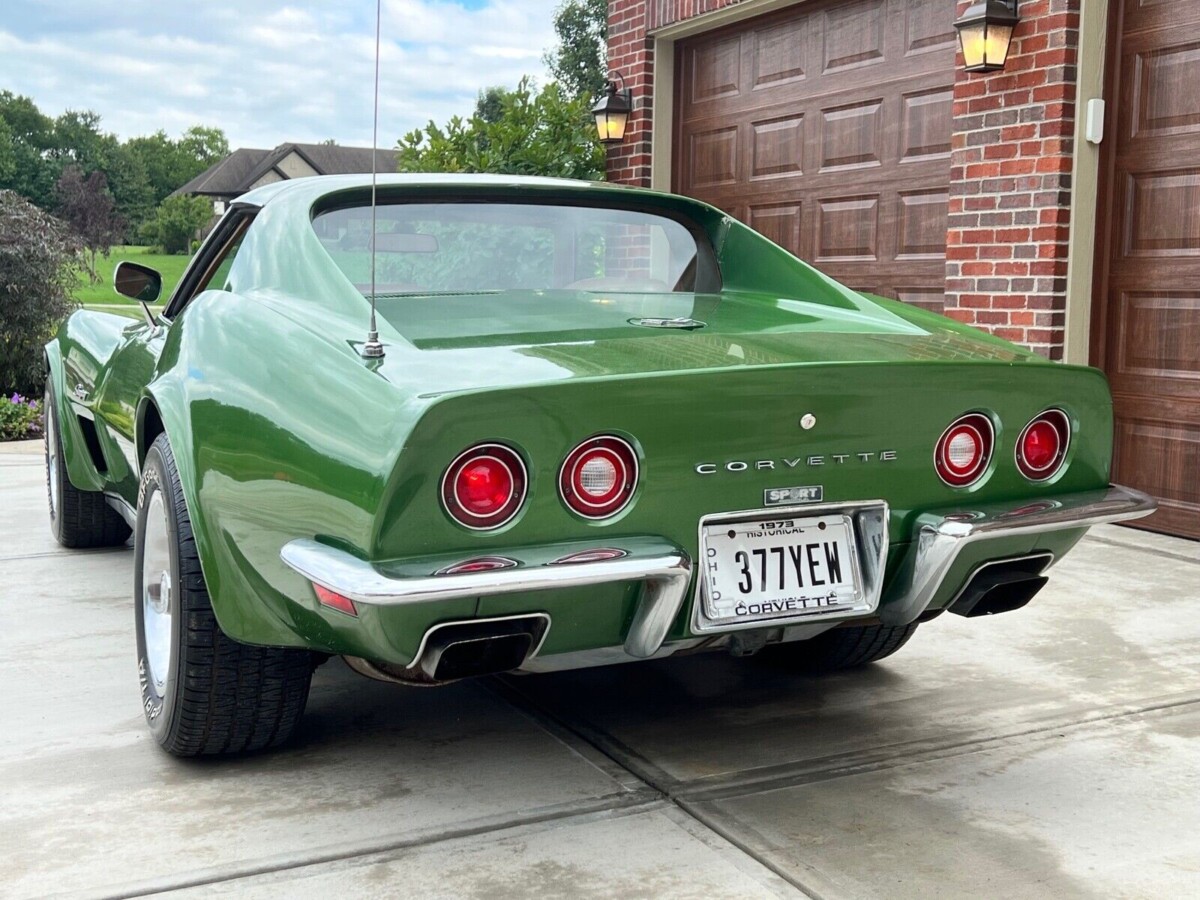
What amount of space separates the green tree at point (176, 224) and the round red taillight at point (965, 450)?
83465 mm

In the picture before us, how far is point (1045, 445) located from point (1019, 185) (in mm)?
3491

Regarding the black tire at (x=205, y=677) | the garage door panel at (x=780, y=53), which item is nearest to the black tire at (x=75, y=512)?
the black tire at (x=205, y=677)

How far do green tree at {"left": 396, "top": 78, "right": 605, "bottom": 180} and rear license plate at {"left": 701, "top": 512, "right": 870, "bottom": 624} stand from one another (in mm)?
7020

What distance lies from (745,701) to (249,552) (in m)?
1.40

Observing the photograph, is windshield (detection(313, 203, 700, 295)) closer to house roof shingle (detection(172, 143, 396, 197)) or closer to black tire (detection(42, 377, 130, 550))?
black tire (detection(42, 377, 130, 550))

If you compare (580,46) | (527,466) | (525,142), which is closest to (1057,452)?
(527,466)

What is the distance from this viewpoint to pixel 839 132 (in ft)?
23.8

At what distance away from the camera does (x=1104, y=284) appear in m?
5.80

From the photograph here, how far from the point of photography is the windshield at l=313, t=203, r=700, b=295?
10.0 feet

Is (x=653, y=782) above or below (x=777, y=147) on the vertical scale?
below

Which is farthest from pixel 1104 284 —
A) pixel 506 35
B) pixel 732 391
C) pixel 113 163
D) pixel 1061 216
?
pixel 113 163

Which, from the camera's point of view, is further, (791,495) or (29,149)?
(29,149)

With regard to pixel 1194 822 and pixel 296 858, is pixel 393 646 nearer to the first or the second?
pixel 296 858

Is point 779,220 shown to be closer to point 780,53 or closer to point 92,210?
point 780,53
